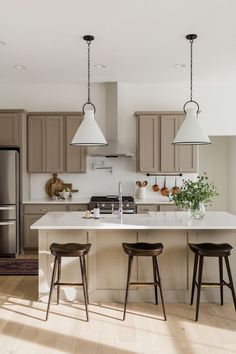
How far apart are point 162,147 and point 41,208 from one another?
2.26 meters

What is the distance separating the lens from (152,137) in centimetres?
648

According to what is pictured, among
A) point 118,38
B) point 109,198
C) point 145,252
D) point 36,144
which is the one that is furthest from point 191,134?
point 36,144

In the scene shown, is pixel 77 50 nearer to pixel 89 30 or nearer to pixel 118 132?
pixel 89 30

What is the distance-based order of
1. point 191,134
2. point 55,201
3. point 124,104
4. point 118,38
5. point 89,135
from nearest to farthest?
point 191,134 < point 89,135 < point 118,38 < point 55,201 < point 124,104

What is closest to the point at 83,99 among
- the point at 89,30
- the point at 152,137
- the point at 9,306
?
the point at 152,137

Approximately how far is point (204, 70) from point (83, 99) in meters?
2.17

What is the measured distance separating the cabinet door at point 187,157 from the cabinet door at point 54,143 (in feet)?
A: 6.59

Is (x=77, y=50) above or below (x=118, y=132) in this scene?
above

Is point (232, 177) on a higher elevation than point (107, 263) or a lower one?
higher

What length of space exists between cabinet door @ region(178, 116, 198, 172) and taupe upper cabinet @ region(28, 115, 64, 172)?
2008mm

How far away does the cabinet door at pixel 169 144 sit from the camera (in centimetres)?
645

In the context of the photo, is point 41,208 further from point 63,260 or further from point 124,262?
point 124,262

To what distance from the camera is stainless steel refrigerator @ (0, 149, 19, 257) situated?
6043 millimetres

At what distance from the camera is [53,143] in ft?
21.4
